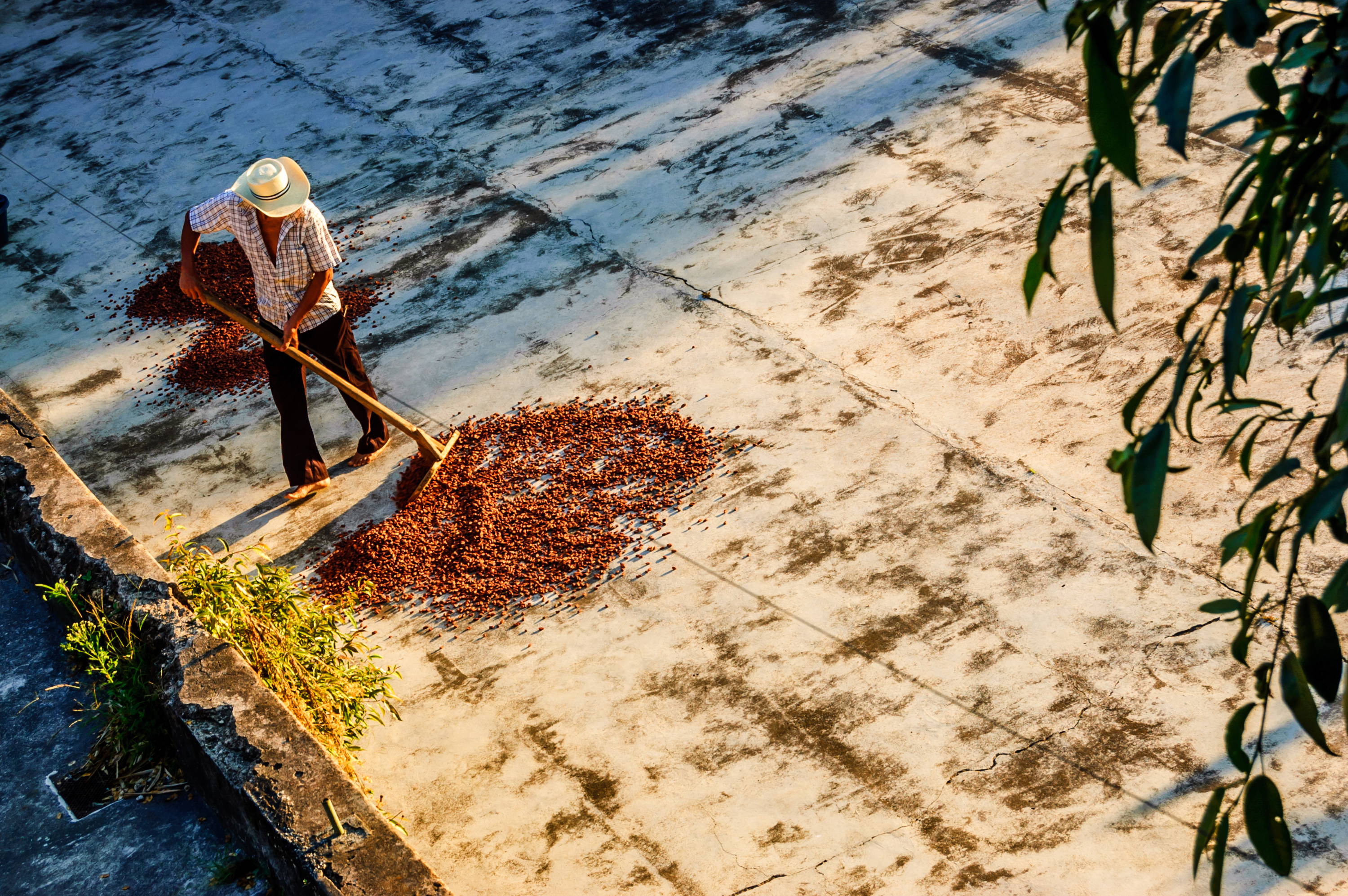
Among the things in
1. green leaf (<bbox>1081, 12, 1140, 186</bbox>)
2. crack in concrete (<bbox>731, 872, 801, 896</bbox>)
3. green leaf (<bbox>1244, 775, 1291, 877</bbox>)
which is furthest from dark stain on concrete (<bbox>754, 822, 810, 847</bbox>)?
green leaf (<bbox>1081, 12, 1140, 186</bbox>)

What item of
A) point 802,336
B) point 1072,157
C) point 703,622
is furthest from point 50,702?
point 1072,157

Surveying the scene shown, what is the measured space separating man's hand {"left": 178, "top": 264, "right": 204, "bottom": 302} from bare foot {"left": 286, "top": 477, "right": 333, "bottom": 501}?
104 cm

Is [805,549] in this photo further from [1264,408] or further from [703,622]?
[1264,408]

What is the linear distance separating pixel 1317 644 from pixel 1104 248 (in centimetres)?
58

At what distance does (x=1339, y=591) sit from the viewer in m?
1.40

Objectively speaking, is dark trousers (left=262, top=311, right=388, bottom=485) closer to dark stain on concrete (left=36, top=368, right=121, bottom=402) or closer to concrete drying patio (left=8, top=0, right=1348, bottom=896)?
concrete drying patio (left=8, top=0, right=1348, bottom=896)

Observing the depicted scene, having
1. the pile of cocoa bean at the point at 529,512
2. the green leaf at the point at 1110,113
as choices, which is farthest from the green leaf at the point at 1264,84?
the pile of cocoa bean at the point at 529,512

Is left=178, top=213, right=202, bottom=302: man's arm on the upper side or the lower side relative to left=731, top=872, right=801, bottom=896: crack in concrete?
upper

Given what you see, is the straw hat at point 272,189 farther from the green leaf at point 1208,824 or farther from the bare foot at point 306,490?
the green leaf at point 1208,824

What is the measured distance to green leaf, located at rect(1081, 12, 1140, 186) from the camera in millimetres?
1105

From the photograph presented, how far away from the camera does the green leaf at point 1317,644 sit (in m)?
1.38

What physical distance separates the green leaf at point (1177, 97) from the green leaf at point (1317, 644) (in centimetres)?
60

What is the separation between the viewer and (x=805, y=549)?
17.0 ft

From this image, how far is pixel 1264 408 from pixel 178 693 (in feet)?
15.3
